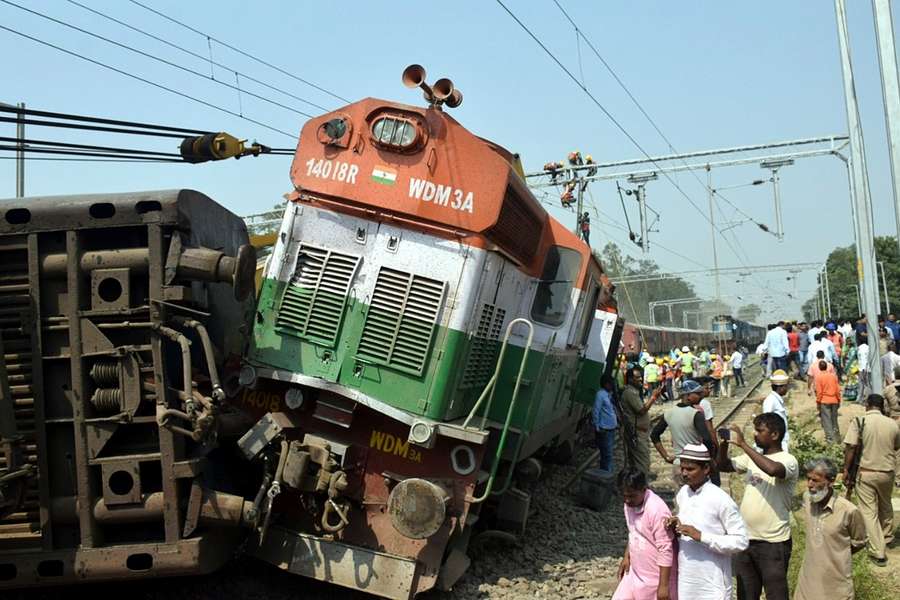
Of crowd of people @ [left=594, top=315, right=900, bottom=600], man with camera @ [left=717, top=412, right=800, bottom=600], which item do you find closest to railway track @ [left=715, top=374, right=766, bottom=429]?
crowd of people @ [left=594, top=315, right=900, bottom=600]

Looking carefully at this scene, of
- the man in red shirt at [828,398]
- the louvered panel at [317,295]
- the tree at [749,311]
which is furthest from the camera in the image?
the tree at [749,311]

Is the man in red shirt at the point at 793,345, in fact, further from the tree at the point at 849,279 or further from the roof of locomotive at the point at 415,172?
the tree at the point at 849,279

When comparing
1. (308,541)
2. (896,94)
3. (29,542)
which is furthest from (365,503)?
(896,94)

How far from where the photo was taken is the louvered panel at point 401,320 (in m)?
6.47

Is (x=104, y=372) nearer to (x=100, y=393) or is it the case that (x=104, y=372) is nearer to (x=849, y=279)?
(x=100, y=393)

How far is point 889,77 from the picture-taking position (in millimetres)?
7461

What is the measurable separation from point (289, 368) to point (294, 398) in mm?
248

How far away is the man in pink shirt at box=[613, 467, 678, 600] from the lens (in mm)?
4824

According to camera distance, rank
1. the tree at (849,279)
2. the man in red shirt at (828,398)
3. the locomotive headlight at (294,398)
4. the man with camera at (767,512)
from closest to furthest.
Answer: the man with camera at (767,512) → the locomotive headlight at (294,398) → the man in red shirt at (828,398) → the tree at (849,279)

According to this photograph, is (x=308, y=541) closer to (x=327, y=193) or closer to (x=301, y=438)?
(x=301, y=438)

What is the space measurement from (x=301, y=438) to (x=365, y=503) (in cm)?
73

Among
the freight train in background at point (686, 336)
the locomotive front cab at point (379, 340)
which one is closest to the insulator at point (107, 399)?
the locomotive front cab at point (379, 340)

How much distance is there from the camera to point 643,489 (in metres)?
4.96

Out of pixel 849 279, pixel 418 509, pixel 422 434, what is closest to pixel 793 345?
pixel 422 434
